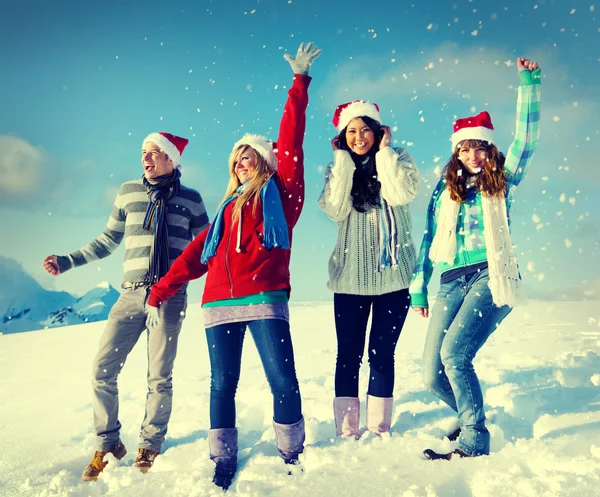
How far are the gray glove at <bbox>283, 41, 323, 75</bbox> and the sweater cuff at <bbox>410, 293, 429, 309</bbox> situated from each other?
1744 millimetres

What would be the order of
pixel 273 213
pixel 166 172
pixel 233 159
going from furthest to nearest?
pixel 166 172
pixel 233 159
pixel 273 213

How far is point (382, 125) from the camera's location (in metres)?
4.01

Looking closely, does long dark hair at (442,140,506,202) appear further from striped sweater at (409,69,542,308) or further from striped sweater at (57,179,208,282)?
striped sweater at (57,179,208,282)

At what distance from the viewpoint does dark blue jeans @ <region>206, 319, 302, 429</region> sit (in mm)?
3312

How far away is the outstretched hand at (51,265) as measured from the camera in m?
4.43

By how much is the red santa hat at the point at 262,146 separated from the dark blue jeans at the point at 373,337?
113 centimetres

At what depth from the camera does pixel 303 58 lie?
11.8ft

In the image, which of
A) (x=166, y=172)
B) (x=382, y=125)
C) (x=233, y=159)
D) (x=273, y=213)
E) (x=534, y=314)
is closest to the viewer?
(x=273, y=213)

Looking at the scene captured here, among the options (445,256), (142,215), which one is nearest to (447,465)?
(445,256)

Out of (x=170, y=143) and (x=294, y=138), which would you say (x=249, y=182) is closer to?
(x=294, y=138)

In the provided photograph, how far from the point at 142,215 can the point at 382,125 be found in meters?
2.06

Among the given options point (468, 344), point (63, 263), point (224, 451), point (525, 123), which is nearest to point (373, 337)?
point (468, 344)

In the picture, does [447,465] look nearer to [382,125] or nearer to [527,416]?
[527,416]

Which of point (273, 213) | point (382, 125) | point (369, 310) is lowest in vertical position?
point (369, 310)
